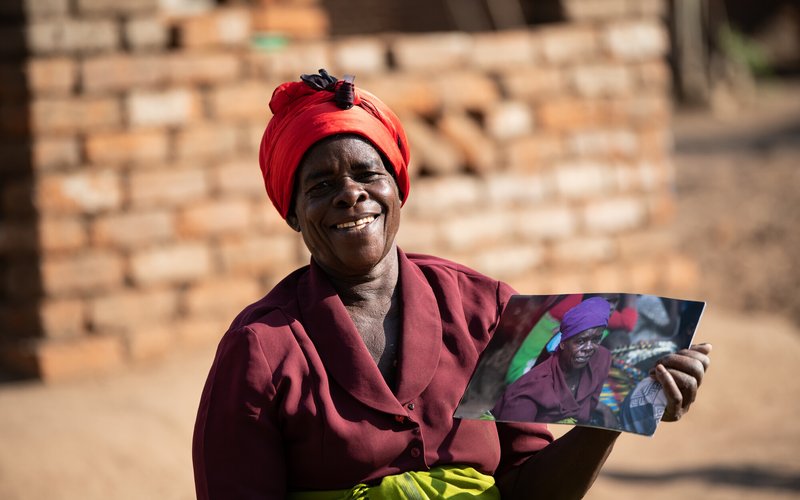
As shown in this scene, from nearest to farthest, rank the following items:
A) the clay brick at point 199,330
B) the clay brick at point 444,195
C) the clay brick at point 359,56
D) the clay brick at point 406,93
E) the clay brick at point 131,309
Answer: the clay brick at point 131,309 < the clay brick at point 199,330 < the clay brick at point 359,56 < the clay brick at point 406,93 < the clay brick at point 444,195

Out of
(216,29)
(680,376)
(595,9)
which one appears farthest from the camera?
(595,9)

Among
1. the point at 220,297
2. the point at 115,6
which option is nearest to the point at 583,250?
the point at 220,297

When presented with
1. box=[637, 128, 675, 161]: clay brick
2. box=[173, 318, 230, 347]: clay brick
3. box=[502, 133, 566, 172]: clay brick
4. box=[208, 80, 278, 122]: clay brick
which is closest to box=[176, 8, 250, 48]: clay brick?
box=[208, 80, 278, 122]: clay brick

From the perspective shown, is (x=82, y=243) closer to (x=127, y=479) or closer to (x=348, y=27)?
(x=127, y=479)

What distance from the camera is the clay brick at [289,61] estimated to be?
604 cm

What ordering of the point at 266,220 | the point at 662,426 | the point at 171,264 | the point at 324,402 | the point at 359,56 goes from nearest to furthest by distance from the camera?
1. the point at 324,402
2. the point at 171,264
3. the point at 266,220
4. the point at 359,56
5. the point at 662,426

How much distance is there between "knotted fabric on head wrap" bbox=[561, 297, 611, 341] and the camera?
2.28 meters

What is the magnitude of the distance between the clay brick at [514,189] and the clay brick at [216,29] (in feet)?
5.86

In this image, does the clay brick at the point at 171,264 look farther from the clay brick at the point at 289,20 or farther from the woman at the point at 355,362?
the woman at the point at 355,362

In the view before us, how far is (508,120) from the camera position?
6.92 metres

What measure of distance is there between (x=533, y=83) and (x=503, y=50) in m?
0.29

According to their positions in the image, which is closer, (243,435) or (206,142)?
(243,435)

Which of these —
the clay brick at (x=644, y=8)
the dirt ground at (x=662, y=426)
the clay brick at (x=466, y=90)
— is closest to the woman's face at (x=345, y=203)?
the dirt ground at (x=662, y=426)

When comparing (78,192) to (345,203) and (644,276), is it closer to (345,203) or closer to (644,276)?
(345,203)
